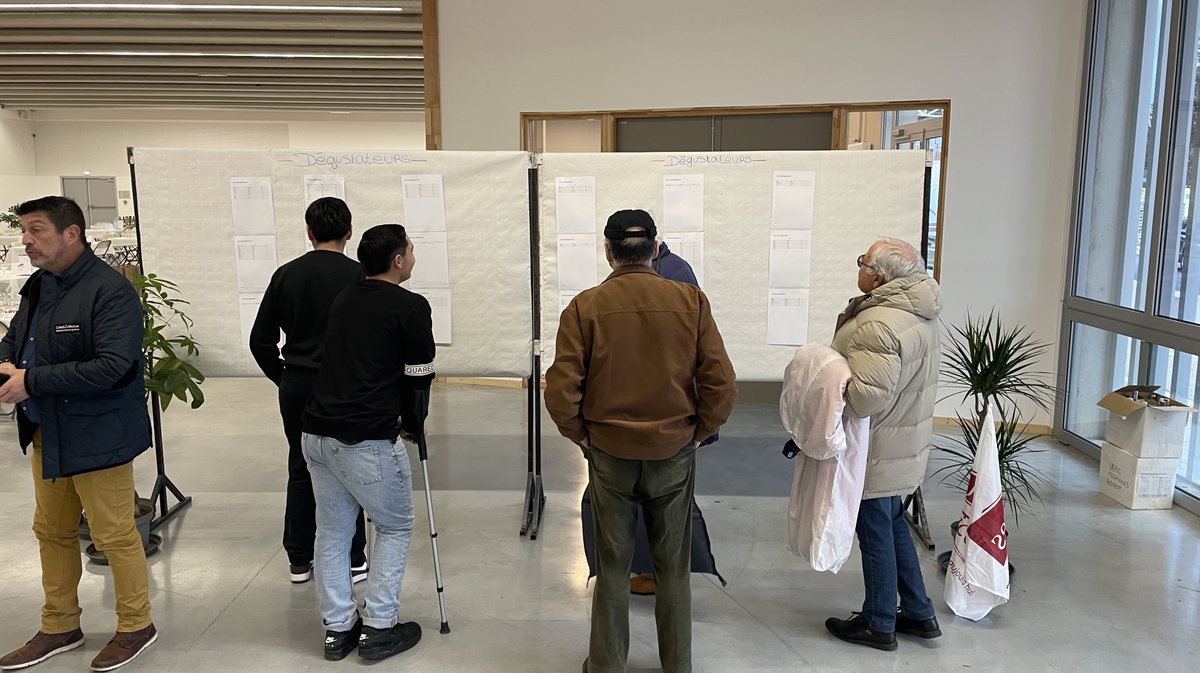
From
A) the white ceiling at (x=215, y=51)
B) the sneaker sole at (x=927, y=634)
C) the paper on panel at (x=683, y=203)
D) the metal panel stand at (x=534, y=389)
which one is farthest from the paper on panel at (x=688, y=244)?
the white ceiling at (x=215, y=51)

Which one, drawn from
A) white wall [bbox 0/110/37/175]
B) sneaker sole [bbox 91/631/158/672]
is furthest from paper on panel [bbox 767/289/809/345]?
white wall [bbox 0/110/37/175]

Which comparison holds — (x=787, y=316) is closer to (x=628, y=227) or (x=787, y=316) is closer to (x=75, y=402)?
(x=628, y=227)

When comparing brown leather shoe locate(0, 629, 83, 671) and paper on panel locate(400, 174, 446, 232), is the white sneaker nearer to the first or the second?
brown leather shoe locate(0, 629, 83, 671)

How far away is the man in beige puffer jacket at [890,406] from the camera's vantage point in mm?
2617

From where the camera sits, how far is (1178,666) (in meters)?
2.78

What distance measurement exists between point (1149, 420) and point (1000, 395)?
81 cm

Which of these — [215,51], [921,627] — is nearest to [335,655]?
[921,627]

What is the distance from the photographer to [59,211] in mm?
2523

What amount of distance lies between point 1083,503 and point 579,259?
3.08m

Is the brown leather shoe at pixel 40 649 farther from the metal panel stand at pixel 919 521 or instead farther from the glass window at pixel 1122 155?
the glass window at pixel 1122 155

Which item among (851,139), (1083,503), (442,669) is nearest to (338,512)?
(442,669)

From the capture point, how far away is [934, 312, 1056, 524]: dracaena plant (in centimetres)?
351

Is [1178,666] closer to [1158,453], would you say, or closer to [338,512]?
[1158,453]

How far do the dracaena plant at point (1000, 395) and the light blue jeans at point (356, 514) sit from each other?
7.40 feet
